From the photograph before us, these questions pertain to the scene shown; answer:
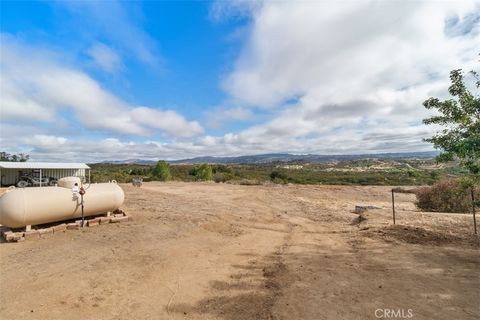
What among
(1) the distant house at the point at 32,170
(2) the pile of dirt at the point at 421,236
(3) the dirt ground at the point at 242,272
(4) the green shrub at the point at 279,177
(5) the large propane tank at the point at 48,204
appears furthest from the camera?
(4) the green shrub at the point at 279,177

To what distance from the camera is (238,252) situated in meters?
8.02

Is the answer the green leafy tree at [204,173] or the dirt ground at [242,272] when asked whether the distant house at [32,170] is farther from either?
the dirt ground at [242,272]

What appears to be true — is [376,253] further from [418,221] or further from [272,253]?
[418,221]

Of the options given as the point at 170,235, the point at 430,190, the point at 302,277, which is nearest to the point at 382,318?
the point at 302,277

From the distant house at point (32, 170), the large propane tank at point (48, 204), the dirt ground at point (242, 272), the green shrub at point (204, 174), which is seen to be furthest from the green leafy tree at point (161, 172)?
the dirt ground at point (242, 272)

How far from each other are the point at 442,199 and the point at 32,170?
3496 cm

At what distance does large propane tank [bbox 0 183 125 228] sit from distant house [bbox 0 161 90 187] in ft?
56.1

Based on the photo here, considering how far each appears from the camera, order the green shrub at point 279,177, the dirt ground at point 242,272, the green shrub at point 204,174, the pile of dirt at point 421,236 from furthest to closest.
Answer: the green shrub at point 204,174 → the green shrub at point 279,177 → the pile of dirt at point 421,236 → the dirt ground at point 242,272

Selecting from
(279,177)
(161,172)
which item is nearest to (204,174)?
(161,172)

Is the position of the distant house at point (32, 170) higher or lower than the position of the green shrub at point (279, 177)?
higher

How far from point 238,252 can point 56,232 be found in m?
6.18

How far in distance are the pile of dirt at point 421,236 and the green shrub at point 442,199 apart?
6.78m

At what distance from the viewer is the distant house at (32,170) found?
2785 centimetres

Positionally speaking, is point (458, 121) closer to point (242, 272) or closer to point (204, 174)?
point (242, 272)
